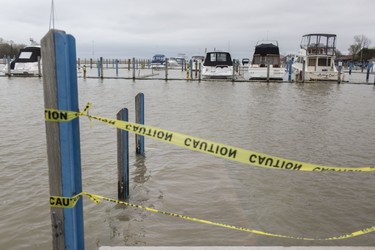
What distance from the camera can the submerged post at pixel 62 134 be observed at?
8.52 feet

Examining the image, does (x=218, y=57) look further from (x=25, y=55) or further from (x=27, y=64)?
(x=25, y=55)

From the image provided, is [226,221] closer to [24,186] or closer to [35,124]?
[24,186]

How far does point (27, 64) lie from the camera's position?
103 ft

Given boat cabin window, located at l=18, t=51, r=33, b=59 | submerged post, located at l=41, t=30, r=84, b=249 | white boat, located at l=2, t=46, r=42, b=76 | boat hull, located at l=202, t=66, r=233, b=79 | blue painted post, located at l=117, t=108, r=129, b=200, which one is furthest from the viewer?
boat cabin window, located at l=18, t=51, r=33, b=59

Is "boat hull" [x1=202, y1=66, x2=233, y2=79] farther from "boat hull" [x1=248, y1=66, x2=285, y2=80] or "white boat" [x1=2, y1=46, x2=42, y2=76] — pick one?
"white boat" [x1=2, y1=46, x2=42, y2=76]

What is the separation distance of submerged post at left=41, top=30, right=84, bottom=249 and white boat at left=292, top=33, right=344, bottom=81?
2873 cm

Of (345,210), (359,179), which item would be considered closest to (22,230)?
(345,210)

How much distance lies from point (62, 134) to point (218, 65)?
2918 cm

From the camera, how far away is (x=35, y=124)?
11.0m

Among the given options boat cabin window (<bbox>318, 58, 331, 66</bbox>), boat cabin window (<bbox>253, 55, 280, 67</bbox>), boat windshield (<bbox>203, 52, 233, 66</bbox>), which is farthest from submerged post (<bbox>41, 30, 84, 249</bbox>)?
boat cabin window (<bbox>318, 58, 331, 66</bbox>)

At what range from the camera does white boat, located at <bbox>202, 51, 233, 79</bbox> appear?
3066cm

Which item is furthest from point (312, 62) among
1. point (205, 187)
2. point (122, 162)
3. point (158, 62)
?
point (158, 62)

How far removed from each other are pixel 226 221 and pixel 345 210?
174cm

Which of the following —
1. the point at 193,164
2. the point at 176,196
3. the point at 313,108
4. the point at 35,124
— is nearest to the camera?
the point at 176,196
